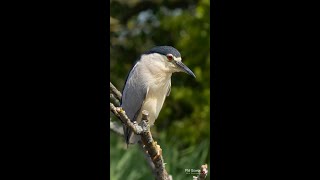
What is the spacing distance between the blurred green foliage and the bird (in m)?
0.31

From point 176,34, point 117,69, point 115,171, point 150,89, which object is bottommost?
point 115,171

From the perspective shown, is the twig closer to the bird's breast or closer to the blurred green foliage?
the bird's breast

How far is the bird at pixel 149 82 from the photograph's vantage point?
2.18 meters

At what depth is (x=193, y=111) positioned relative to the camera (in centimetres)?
369

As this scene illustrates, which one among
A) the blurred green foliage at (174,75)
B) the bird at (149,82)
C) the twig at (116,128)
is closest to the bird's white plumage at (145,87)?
the bird at (149,82)

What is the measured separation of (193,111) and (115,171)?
97cm

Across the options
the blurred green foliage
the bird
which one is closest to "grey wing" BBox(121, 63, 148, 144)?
the bird

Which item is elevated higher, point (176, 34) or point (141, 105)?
point (176, 34)

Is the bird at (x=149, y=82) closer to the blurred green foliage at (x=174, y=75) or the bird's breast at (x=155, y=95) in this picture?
the bird's breast at (x=155, y=95)

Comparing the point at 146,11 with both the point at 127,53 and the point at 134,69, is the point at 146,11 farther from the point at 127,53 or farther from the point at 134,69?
the point at 134,69

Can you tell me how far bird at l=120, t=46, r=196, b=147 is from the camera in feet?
7.15

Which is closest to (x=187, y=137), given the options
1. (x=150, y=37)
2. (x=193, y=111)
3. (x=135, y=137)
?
(x=193, y=111)
